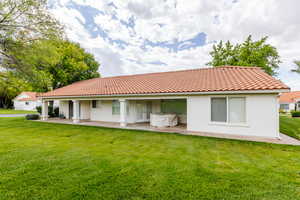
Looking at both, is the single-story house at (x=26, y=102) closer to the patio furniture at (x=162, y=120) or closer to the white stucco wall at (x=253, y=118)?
the patio furniture at (x=162, y=120)

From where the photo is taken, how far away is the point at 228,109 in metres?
8.45

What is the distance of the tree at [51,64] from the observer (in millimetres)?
11281

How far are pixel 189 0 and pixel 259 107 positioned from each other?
32.5ft

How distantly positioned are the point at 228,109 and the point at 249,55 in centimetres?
1901

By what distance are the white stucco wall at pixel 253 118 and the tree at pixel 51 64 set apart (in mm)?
12378

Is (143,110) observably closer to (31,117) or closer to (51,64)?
(51,64)

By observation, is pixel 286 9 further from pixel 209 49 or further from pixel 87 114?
pixel 87 114

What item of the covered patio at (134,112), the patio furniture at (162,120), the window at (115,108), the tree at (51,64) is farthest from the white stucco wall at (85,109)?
the patio furniture at (162,120)

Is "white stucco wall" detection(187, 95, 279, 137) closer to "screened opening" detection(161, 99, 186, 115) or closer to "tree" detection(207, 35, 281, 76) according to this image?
"screened opening" detection(161, 99, 186, 115)

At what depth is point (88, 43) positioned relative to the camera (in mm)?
22219

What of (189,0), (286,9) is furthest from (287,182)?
(286,9)

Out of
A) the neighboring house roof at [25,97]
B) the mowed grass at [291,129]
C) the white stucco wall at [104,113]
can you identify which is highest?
the neighboring house roof at [25,97]

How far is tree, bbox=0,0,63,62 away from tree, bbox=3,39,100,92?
465mm

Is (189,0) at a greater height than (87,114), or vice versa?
(189,0)
